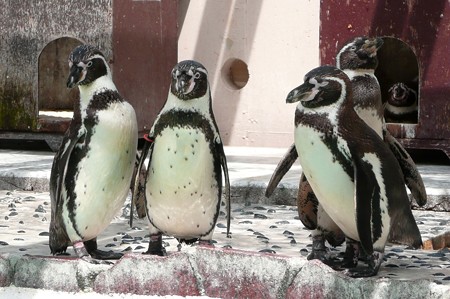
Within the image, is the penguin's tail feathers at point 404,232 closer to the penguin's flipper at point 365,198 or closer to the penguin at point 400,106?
the penguin's flipper at point 365,198

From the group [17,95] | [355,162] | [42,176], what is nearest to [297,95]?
[355,162]

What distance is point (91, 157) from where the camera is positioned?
197 inches

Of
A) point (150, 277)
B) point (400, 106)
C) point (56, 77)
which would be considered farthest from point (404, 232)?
point (56, 77)

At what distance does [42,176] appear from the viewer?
315 inches

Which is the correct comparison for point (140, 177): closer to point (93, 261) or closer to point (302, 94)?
point (93, 261)

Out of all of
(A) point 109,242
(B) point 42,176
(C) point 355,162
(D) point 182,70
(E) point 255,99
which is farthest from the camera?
(E) point 255,99

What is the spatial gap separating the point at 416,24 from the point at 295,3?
1.79 m

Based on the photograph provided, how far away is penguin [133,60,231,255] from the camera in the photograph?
4992mm

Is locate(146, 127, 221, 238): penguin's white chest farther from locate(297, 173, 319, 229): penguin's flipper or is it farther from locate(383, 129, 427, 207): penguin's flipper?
locate(383, 129, 427, 207): penguin's flipper

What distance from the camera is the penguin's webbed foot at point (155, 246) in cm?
516

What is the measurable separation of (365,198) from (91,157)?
3.78 feet

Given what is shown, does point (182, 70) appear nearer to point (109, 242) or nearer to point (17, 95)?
point (109, 242)

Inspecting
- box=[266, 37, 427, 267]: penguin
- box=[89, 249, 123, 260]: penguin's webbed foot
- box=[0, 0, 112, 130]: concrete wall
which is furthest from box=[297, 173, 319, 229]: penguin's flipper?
box=[0, 0, 112, 130]: concrete wall

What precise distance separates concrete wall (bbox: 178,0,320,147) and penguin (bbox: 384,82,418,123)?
0.81 metres
